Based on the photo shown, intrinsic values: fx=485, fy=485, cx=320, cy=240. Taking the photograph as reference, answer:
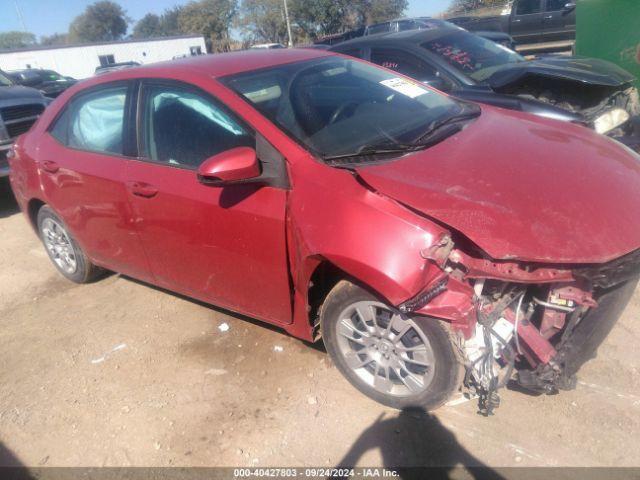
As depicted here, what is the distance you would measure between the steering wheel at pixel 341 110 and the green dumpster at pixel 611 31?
17.7 ft

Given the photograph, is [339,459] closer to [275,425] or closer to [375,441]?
[375,441]

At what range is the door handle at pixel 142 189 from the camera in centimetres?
289

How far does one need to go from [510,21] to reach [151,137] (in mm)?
13205

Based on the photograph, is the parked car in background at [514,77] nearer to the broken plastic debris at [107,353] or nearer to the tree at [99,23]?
the broken plastic debris at [107,353]

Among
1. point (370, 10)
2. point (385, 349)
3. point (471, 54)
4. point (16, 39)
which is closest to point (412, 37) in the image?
point (471, 54)

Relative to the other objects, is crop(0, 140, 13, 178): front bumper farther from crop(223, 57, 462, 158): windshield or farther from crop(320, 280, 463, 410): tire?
crop(320, 280, 463, 410): tire

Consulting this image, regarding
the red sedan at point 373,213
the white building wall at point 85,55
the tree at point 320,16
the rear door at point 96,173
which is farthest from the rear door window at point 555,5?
the white building wall at point 85,55

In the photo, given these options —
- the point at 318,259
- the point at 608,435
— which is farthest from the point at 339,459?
the point at 608,435

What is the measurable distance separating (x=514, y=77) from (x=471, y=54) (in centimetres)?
108

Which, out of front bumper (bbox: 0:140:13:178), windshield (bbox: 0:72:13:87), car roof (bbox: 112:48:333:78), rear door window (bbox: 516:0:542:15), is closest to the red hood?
car roof (bbox: 112:48:333:78)

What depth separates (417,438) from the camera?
2385 millimetres

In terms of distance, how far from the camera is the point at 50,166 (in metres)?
3.62

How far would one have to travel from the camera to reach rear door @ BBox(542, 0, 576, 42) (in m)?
12.6

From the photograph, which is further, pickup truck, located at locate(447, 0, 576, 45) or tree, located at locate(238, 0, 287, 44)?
tree, located at locate(238, 0, 287, 44)
